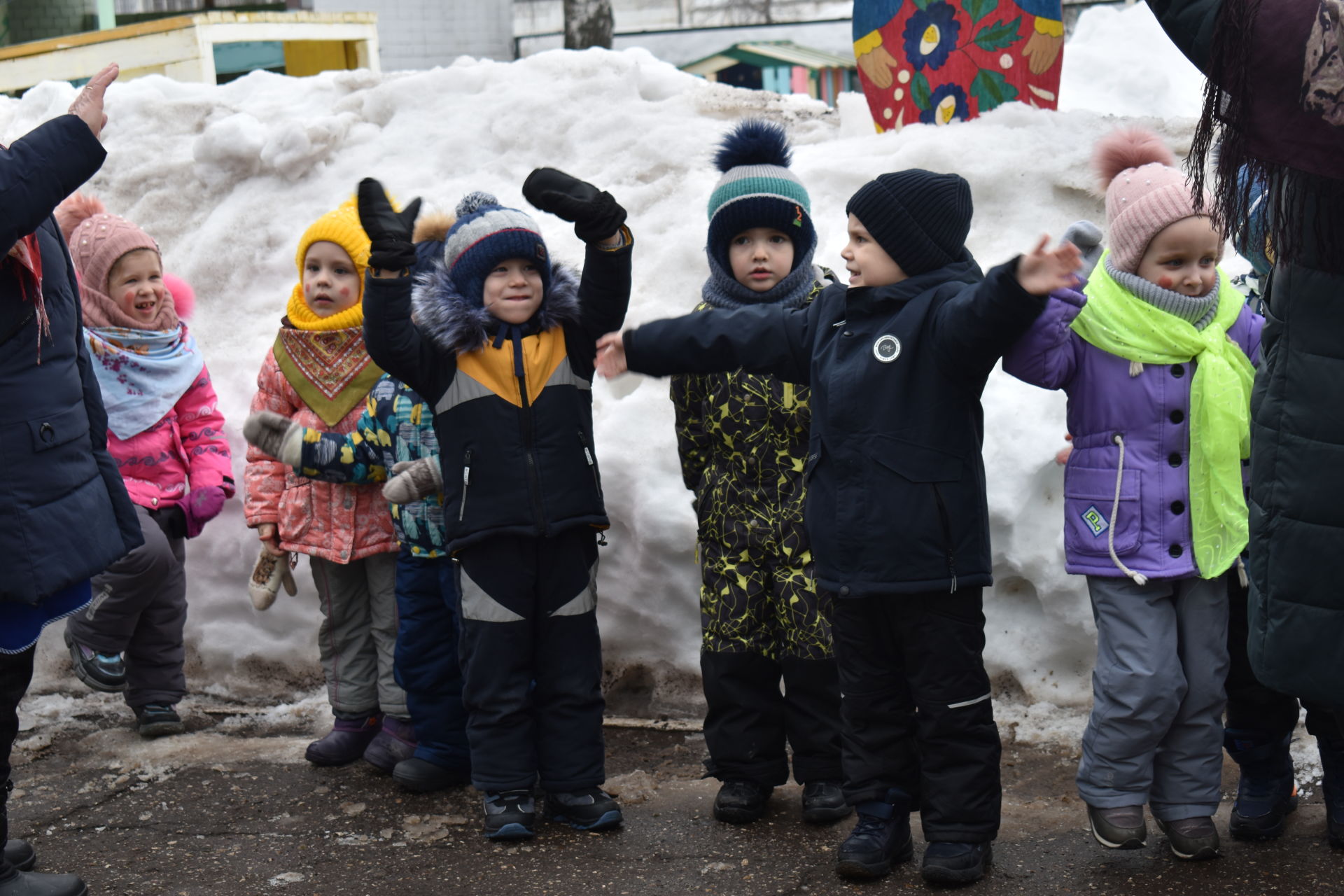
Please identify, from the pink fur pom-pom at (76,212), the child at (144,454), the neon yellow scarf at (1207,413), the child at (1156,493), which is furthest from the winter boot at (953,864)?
the pink fur pom-pom at (76,212)

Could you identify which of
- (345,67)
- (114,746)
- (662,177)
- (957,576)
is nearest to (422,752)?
(114,746)

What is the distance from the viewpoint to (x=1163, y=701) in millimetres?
3357

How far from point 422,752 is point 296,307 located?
4.99 feet

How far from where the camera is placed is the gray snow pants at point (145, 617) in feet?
15.8

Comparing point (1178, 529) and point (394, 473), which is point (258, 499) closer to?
point (394, 473)

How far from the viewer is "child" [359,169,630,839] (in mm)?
3902

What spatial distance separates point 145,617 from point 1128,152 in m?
3.64

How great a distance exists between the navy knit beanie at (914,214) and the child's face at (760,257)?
1.71 feet

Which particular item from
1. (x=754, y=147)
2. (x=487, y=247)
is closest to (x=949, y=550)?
(x=754, y=147)

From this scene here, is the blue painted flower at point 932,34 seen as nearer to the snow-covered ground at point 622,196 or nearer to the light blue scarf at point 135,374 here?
the snow-covered ground at point 622,196

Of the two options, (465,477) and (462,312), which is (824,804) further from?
(462,312)

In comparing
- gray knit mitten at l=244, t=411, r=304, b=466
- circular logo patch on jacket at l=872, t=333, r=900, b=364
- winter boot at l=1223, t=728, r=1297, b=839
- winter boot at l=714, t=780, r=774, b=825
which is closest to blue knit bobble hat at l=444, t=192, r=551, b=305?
gray knit mitten at l=244, t=411, r=304, b=466

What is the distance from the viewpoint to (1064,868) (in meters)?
3.47

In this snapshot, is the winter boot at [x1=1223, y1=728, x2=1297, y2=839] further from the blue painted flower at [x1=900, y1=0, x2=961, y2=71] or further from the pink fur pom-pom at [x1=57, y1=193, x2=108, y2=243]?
the pink fur pom-pom at [x1=57, y1=193, x2=108, y2=243]
